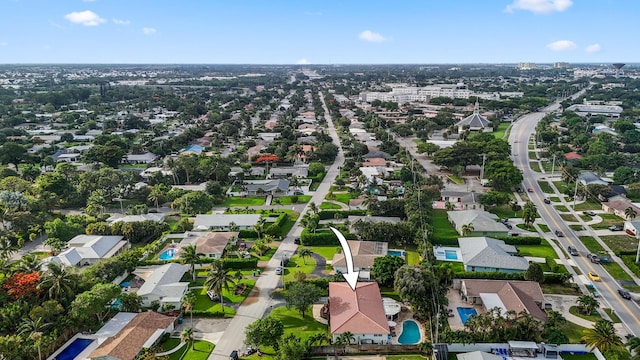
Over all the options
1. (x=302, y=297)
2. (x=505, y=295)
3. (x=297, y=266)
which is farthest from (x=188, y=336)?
(x=505, y=295)

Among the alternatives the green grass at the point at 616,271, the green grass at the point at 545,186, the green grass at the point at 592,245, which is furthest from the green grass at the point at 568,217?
the green grass at the point at 616,271

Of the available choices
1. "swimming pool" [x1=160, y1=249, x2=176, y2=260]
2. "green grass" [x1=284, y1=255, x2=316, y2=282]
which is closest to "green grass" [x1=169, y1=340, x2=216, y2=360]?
"green grass" [x1=284, y1=255, x2=316, y2=282]

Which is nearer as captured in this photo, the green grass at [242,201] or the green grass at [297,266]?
the green grass at [297,266]

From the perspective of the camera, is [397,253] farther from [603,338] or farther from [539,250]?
[603,338]

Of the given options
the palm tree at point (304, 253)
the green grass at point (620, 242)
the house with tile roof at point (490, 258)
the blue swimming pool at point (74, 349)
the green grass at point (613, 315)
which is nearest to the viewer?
the blue swimming pool at point (74, 349)

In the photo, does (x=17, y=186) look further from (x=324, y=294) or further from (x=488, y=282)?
(x=488, y=282)

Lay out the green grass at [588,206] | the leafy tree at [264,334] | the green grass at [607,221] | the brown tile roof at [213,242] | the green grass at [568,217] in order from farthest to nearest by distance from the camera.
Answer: the green grass at [588,206], the green grass at [568,217], the green grass at [607,221], the brown tile roof at [213,242], the leafy tree at [264,334]

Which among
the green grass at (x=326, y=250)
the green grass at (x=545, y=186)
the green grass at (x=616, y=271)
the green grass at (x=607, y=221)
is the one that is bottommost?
the green grass at (x=326, y=250)

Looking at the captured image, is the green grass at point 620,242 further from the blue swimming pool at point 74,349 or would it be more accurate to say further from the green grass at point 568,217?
the blue swimming pool at point 74,349
